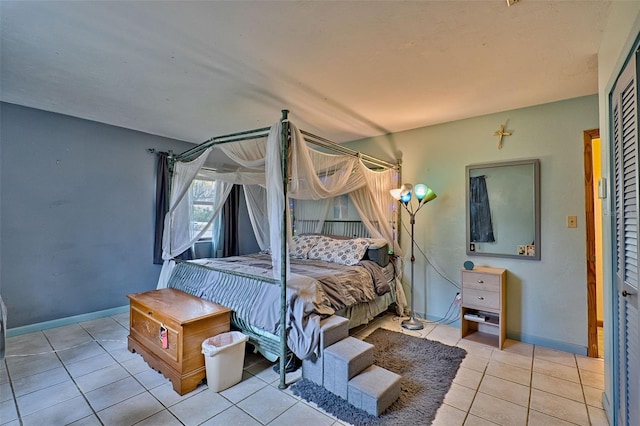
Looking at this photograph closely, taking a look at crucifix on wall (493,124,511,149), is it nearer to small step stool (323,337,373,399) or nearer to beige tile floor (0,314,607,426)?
beige tile floor (0,314,607,426)

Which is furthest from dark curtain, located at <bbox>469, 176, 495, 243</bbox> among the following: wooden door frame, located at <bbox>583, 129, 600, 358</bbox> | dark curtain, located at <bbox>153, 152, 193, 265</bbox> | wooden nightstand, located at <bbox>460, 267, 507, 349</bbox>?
dark curtain, located at <bbox>153, 152, 193, 265</bbox>

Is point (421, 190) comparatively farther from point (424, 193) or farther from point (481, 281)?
point (481, 281)

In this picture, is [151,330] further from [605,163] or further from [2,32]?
[605,163]

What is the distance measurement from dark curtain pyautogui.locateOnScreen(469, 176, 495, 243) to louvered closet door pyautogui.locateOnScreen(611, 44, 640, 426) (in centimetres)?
163

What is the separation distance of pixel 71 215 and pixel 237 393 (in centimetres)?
307

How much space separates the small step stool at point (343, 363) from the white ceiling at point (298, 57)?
223 centimetres

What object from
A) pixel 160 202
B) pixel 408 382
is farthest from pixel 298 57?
pixel 160 202

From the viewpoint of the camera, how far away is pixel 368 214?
3809mm

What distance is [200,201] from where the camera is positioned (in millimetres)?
4039

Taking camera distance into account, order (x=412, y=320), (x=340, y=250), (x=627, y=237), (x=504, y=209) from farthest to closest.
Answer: (x=340, y=250)
(x=412, y=320)
(x=504, y=209)
(x=627, y=237)

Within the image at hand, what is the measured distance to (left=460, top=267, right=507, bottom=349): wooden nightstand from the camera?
115 inches

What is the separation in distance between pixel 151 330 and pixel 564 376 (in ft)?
11.7

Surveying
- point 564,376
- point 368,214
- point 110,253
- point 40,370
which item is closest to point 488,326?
point 564,376

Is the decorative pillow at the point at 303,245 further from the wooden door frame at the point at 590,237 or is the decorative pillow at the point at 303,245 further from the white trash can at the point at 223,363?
the wooden door frame at the point at 590,237
